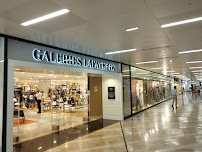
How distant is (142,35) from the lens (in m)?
4.05

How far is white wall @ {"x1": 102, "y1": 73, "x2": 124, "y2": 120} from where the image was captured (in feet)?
27.4

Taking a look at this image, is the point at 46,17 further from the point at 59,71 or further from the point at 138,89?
the point at 138,89

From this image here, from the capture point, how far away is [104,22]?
10.5 feet

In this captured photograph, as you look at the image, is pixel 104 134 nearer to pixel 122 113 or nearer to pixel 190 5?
pixel 122 113

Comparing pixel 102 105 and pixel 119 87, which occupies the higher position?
pixel 119 87

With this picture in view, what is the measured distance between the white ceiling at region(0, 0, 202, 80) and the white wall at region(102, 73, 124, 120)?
12.9 ft

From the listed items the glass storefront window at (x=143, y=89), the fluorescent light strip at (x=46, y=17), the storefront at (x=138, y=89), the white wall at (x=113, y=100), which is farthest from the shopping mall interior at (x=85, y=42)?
the glass storefront window at (x=143, y=89)

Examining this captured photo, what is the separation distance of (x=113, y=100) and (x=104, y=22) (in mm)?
5832

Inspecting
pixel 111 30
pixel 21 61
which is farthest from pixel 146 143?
pixel 21 61

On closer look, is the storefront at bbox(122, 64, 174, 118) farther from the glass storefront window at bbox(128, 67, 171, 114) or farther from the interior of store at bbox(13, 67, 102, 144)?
the interior of store at bbox(13, 67, 102, 144)

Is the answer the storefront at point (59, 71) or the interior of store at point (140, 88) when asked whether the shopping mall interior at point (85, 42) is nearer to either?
the storefront at point (59, 71)

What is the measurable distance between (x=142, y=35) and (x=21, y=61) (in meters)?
3.08

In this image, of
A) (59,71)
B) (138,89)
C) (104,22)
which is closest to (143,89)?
(138,89)

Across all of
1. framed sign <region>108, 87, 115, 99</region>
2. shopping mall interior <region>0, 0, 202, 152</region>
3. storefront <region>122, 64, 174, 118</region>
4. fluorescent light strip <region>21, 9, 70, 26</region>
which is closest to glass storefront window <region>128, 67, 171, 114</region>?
storefront <region>122, 64, 174, 118</region>
